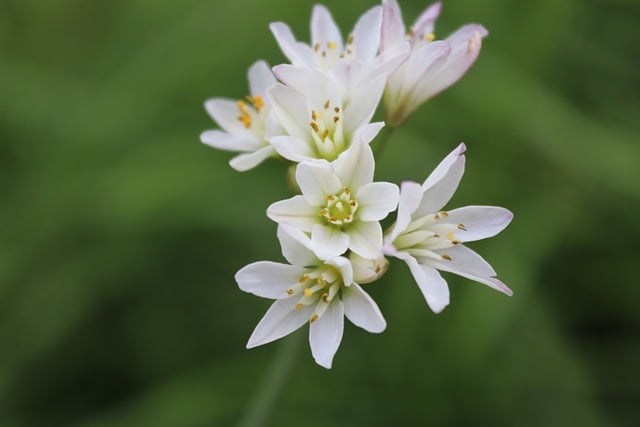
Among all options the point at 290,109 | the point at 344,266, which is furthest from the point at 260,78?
the point at 344,266

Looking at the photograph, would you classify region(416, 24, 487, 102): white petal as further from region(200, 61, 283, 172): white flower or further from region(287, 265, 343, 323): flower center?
region(287, 265, 343, 323): flower center

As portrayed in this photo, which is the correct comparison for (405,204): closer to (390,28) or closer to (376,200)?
(376,200)

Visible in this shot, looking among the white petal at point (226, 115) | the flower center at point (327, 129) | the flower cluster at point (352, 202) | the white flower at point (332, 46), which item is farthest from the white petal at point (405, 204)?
the white petal at point (226, 115)

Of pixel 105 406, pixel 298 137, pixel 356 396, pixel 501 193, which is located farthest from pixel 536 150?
pixel 105 406

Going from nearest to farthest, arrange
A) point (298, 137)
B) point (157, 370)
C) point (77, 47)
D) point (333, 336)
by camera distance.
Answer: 1. point (333, 336)
2. point (298, 137)
3. point (157, 370)
4. point (77, 47)

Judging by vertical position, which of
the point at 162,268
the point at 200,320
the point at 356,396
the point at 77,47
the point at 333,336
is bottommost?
the point at 356,396

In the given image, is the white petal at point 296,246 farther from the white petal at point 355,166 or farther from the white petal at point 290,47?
the white petal at point 290,47

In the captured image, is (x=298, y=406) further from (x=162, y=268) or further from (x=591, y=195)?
(x=591, y=195)
